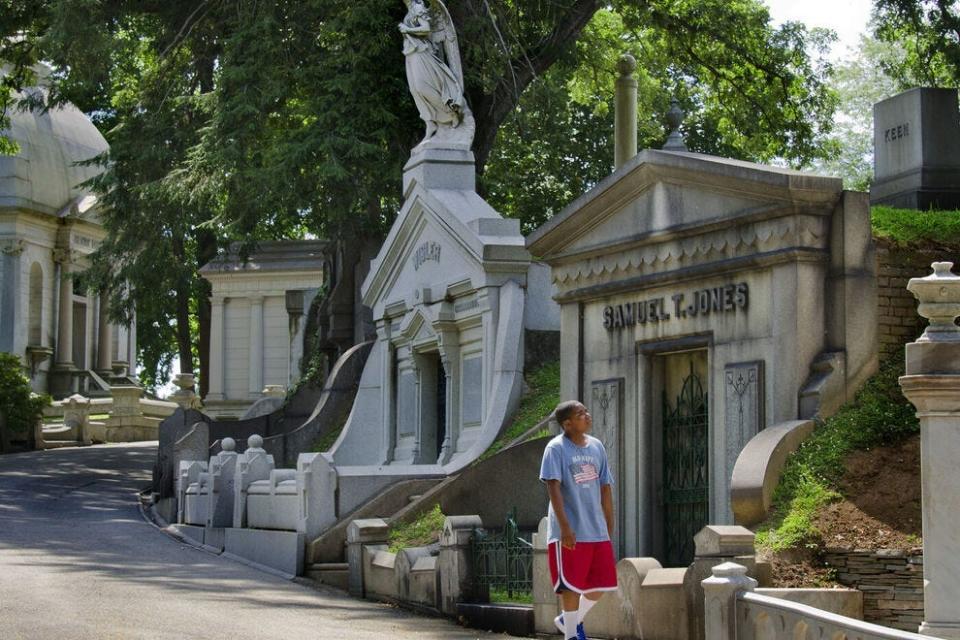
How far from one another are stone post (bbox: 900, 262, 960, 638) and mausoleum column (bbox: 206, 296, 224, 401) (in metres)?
39.7

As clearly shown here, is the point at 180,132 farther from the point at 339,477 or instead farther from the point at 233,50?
the point at 339,477

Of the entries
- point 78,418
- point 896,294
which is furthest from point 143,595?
point 78,418

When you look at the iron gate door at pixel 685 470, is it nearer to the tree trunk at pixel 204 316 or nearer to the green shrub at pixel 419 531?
the green shrub at pixel 419 531

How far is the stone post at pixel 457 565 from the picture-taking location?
14250 millimetres

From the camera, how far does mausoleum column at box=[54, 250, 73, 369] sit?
2325 inches

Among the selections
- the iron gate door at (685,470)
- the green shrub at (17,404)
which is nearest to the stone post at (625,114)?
the iron gate door at (685,470)

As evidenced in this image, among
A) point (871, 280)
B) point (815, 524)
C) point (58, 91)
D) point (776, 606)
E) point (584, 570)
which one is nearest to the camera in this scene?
point (776, 606)

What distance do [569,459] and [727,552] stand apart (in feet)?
4.55

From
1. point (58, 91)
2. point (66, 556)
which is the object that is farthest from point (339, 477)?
point (58, 91)

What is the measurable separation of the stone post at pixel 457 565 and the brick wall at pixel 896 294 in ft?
12.4

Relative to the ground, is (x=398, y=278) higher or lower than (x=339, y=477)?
higher

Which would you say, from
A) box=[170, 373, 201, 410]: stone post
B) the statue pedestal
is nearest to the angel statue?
the statue pedestal

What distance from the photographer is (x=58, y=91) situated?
3431 centimetres

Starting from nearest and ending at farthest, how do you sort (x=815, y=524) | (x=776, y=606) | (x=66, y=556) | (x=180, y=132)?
1. (x=776, y=606)
2. (x=815, y=524)
3. (x=66, y=556)
4. (x=180, y=132)
